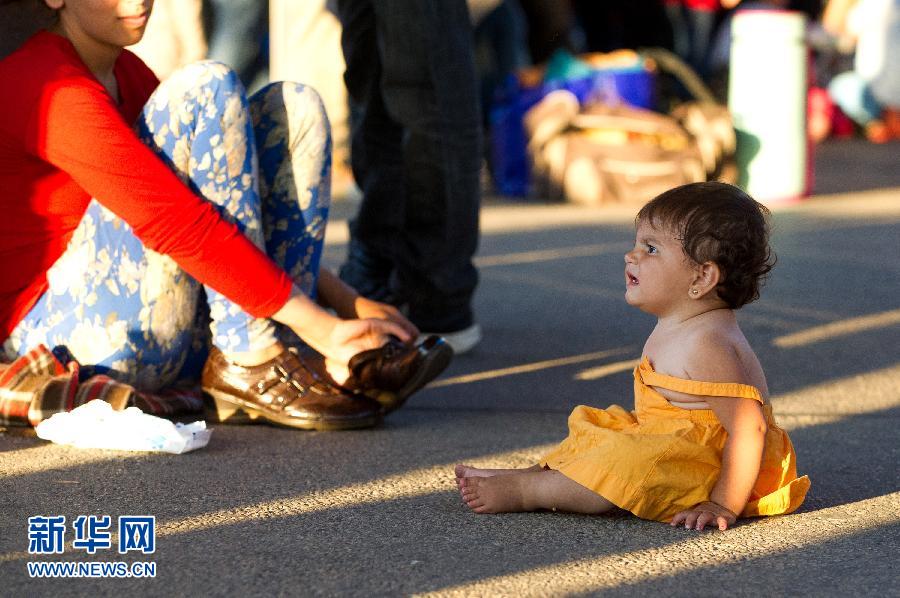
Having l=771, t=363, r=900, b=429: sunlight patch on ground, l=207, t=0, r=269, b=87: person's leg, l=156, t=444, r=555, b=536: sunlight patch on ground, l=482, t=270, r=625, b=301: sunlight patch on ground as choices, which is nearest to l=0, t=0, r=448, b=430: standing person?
l=156, t=444, r=555, b=536: sunlight patch on ground

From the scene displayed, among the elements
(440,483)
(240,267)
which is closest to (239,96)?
(240,267)

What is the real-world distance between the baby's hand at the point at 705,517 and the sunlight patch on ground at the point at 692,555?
0.6 inches

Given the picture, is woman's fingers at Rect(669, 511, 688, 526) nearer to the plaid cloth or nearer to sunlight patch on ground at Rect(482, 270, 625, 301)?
the plaid cloth

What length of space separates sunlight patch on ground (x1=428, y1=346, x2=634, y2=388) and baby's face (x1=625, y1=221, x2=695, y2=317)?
0.99 m

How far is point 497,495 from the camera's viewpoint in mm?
2137

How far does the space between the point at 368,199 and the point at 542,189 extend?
287 centimetres

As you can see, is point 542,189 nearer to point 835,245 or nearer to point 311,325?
point 835,245

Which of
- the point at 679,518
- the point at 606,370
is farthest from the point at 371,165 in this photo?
the point at 679,518

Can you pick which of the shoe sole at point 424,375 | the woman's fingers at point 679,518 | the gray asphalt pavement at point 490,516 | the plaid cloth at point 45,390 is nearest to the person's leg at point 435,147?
the gray asphalt pavement at point 490,516

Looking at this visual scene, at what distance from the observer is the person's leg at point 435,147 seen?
3207 millimetres

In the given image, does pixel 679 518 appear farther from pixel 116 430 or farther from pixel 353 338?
pixel 116 430

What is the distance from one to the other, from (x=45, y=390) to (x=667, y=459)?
113 centimetres

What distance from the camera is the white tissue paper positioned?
2.41 metres

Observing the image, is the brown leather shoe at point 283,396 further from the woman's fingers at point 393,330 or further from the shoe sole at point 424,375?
the woman's fingers at point 393,330
